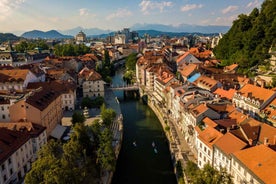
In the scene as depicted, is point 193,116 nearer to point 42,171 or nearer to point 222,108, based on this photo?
point 222,108

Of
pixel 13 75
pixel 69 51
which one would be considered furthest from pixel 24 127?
pixel 69 51

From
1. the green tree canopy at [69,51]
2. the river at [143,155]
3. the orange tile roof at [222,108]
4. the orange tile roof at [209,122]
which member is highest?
the green tree canopy at [69,51]

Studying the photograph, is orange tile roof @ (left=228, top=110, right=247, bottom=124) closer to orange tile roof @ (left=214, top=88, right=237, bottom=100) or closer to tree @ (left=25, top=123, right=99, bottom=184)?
orange tile roof @ (left=214, top=88, right=237, bottom=100)

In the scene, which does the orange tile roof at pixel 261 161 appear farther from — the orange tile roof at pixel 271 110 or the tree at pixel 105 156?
the orange tile roof at pixel 271 110

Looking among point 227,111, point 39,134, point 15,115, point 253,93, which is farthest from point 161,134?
point 15,115

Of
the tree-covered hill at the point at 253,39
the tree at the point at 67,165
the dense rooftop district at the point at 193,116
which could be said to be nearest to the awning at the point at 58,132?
the dense rooftop district at the point at 193,116

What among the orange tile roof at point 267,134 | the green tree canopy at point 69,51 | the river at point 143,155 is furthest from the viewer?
the green tree canopy at point 69,51

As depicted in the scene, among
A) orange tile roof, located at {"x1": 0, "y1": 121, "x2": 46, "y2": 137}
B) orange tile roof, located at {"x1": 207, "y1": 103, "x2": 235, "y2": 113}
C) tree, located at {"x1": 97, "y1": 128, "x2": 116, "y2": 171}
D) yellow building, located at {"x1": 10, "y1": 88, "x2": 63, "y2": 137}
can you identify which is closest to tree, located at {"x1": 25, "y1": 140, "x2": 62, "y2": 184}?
tree, located at {"x1": 97, "y1": 128, "x2": 116, "y2": 171}
